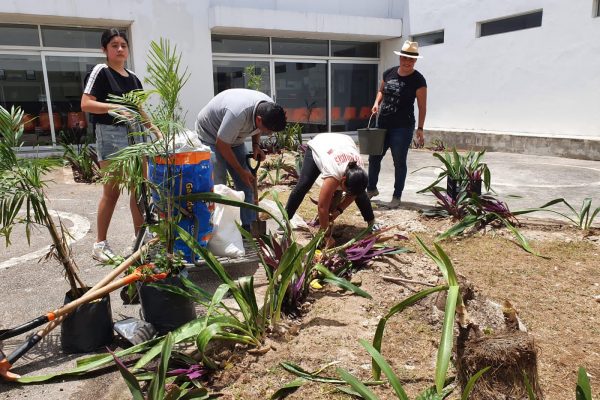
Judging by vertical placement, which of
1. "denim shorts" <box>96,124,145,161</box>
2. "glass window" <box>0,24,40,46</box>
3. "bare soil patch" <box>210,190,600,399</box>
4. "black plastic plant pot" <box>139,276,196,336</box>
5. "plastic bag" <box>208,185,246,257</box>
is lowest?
"bare soil patch" <box>210,190,600,399</box>

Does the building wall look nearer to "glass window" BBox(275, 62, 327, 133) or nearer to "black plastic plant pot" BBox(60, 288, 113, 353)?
"glass window" BBox(275, 62, 327, 133)

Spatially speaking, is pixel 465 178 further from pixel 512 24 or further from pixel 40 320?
pixel 512 24

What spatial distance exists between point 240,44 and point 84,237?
25.8 feet

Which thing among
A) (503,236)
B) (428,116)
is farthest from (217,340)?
(428,116)

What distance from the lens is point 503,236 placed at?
399 centimetres

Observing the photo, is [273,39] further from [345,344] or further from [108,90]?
[345,344]

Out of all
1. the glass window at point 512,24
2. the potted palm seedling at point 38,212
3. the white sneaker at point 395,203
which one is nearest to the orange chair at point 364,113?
the glass window at point 512,24

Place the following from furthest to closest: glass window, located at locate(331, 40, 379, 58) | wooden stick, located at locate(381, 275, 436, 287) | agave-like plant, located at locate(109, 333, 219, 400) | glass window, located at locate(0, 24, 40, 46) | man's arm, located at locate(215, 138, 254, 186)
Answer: glass window, located at locate(331, 40, 379, 58) < glass window, located at locate(0, 24, 40, 46) < man's arm, located at locate(215, 138, 254, 186) < wooden stick, located at locate(381, 275, 436, 287) < agave-like plant, located at locate(109, 333, 219, 400)

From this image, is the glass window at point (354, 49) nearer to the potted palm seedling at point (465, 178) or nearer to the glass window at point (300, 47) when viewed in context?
the glass window at point (300, 47)

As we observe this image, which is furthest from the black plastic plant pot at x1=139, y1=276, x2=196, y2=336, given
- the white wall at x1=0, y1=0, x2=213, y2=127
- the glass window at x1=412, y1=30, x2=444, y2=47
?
the glass window at x1=412, y1=30, x2=444, y2=47

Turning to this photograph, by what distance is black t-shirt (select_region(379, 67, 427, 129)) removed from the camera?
4973 mm

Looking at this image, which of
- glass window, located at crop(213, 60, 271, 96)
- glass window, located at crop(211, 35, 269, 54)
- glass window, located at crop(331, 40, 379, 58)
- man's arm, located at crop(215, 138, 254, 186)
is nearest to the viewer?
man's arm, located at crop(215, 138, 254, 186)

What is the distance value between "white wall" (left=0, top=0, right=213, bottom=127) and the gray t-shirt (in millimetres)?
4855

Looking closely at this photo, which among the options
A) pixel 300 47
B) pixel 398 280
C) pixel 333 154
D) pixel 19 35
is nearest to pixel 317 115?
pixel 300 47
